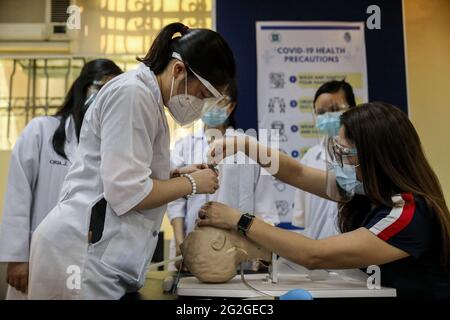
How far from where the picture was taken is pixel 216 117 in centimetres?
190

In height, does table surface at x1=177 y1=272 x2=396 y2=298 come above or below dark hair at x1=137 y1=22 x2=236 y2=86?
below

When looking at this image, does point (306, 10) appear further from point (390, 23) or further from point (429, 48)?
point (429, 48)

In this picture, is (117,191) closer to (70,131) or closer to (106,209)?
(106,209)

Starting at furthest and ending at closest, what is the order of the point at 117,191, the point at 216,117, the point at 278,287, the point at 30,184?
1. the point at 216,117
2. the point at 30,184
3. the point at 278,287
4. the point at 117,191

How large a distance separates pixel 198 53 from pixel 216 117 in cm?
94

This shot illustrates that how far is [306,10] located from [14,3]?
1.95 m

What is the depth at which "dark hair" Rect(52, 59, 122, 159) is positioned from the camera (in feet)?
4.82

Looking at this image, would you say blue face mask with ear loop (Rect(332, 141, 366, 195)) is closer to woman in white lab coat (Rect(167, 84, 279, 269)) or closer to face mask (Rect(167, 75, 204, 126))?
face mask (Rect(167, 75, 204, 126))

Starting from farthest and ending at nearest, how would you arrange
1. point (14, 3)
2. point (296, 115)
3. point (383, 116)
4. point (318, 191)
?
point (14, 3)
point (296, 115)
point (318, 191)
point (383, 116)

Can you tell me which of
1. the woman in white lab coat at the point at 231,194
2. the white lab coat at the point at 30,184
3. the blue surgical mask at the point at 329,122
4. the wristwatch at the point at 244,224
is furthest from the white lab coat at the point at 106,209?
the blue surgical mask at the point at 329,122

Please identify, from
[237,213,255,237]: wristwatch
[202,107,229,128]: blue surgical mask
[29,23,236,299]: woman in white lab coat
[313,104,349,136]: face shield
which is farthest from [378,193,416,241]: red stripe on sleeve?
[202,107,229,128]: blue surgical mask

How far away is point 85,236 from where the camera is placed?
2.92 ft

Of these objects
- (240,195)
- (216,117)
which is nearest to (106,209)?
(216,117)
